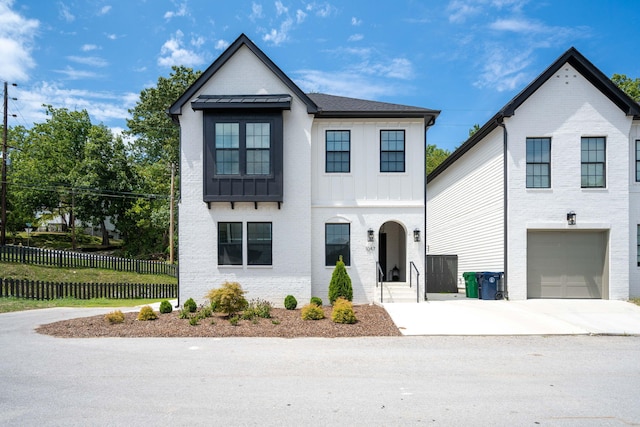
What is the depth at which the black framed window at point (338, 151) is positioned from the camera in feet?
51.2

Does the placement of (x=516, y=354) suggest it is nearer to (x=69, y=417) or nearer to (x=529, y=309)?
(x=529, y=309)

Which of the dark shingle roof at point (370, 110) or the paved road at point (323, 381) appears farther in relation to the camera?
the dark shingle roof at point (370, 110)

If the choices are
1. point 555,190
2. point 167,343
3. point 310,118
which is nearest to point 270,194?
point 310,118

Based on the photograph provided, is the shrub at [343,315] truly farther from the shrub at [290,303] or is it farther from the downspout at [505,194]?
the downspout at [505,194]

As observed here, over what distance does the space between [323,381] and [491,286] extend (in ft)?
36.0

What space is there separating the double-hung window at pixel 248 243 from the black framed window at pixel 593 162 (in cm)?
1212

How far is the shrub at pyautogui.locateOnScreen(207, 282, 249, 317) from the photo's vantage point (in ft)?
38.8

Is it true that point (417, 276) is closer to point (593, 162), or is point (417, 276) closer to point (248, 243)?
point (248, 243)

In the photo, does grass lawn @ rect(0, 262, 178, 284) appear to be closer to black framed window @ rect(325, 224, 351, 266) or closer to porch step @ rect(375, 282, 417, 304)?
black framed window @ rect(325, 224, 351, 266)

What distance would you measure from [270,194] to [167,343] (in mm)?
6477

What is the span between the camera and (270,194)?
47.8 feet

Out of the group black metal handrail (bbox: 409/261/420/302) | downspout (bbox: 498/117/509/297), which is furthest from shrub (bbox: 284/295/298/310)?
downspout (bbox: 498/117/509/297)

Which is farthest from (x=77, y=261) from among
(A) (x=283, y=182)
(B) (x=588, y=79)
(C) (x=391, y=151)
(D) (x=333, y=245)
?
(B) (x=588, y=79)

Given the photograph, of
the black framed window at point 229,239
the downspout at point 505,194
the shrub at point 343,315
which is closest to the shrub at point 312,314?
the shrub at point 343,315
